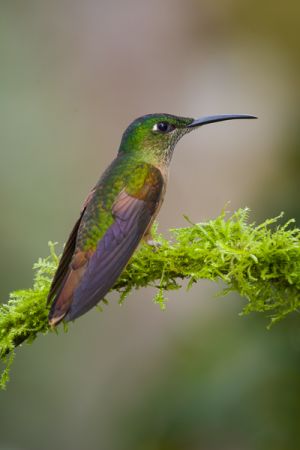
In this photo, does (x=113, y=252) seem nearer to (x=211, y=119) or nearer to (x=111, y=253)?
(x=111, y=253)

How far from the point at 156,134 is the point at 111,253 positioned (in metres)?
1.38

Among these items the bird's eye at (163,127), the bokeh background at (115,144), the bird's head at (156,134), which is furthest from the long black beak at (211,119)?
the bokeh background at (115,144)

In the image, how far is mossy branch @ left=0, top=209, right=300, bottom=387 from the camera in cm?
329

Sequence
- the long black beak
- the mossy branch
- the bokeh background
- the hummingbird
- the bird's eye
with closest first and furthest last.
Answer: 1. the mossy branch
2. the hummingbird
3. the long black beak
4. the bird's eye
5. the bokeh background

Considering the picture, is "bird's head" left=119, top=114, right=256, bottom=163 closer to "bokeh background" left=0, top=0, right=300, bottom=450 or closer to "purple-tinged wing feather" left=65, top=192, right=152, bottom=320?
"bokeh background" left=0, top=0, right=300, bottom=450

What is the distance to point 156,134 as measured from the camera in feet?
15.9

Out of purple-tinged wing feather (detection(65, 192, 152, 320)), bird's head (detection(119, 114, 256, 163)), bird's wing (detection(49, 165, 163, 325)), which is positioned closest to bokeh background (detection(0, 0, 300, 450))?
bird's head (detection(119, 114, 256, 163))

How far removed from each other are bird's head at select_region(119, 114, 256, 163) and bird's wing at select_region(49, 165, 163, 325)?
35cm

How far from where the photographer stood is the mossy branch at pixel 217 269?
3293 millimetres

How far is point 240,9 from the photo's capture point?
1091cm

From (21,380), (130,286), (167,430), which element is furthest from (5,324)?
(21,380)

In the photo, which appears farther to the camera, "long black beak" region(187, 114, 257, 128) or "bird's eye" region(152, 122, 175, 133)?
"bird's eye" region(152, 122, 175, 133)

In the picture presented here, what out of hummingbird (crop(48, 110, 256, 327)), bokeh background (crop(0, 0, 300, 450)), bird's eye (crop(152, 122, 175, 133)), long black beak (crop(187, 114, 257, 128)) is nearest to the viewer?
hummingbird (crop(48, 110, 256, 327))

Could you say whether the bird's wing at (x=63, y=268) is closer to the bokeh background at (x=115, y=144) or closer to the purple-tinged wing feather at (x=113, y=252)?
the purple-tinged wing feather at (x=113, y=252)
